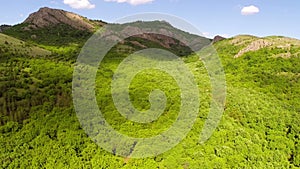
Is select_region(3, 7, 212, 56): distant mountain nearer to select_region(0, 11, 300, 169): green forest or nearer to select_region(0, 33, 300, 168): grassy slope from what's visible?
select_region(0, 11, 300, 169): green forest

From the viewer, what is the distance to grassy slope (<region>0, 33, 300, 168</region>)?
3067 centimetres

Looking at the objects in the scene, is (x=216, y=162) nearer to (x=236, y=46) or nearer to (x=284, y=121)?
(x=284, y=121)

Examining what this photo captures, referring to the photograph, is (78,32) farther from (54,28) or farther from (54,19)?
(54,19)

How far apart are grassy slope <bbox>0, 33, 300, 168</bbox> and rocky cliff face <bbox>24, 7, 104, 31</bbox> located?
153ft

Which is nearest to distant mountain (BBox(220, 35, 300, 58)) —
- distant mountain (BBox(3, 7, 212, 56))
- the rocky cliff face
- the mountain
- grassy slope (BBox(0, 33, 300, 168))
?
grassy slope (BBox(0, 33, 300, 168))

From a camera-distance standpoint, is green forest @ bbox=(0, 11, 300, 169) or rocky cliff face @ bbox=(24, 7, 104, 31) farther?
rocky cliff face @ bbox=(24, 7, 104, 31)

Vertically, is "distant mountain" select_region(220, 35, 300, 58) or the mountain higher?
the mountain

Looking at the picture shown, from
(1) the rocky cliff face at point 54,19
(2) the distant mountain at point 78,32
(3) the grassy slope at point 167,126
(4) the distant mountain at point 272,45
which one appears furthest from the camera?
(1) the rocky cliff face at point 54,19

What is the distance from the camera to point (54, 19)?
10569 centimetres

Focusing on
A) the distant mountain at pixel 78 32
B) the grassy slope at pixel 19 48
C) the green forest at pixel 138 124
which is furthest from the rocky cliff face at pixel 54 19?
the green forest at pixel 138 124

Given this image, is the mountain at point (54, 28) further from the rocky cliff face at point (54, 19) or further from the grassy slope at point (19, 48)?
the grassy slope at point (19, 48)

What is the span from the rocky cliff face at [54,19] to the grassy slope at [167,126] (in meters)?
46.8

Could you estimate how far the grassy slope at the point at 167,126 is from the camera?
30672mm

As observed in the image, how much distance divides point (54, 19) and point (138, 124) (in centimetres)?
8069
